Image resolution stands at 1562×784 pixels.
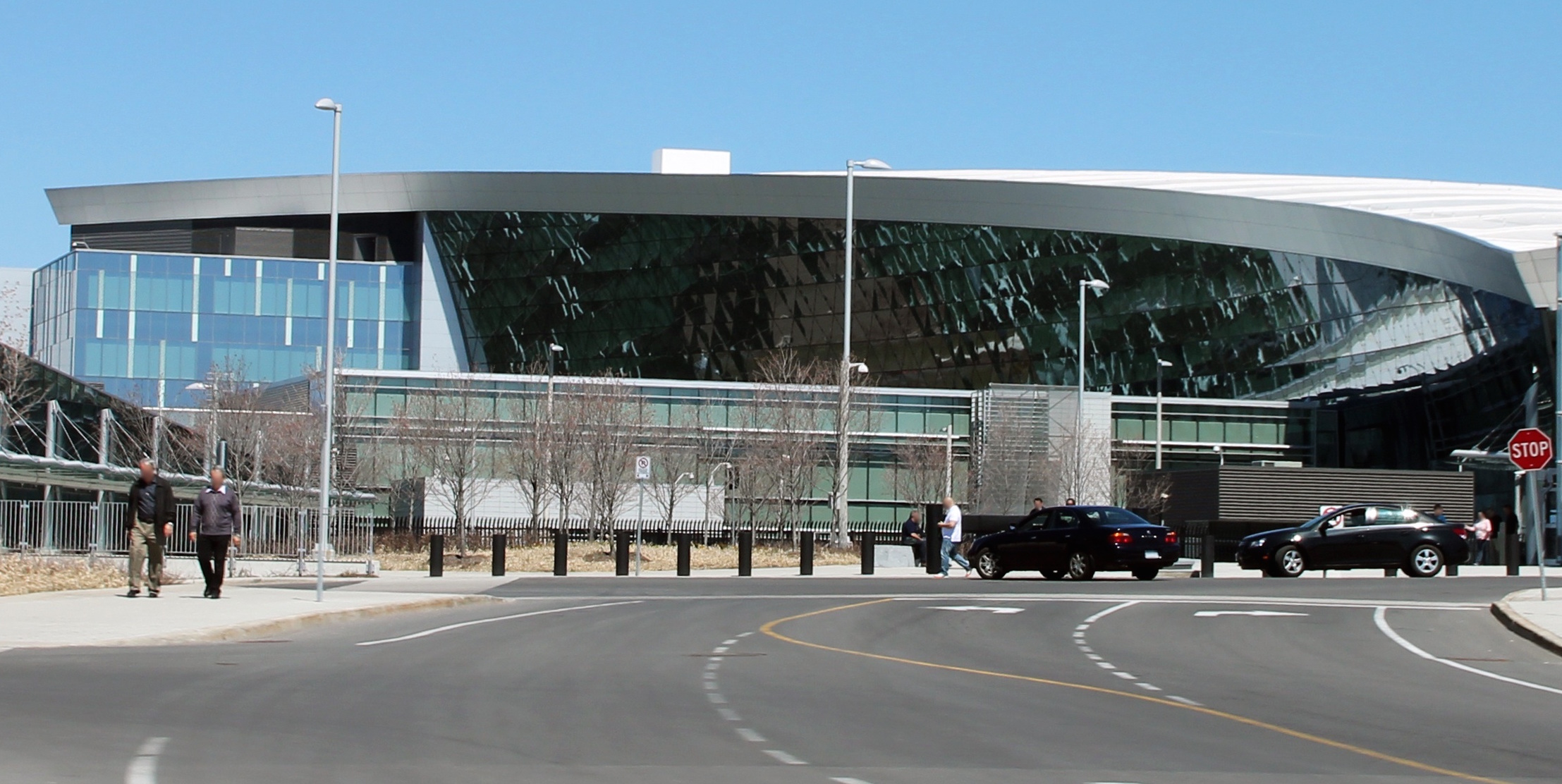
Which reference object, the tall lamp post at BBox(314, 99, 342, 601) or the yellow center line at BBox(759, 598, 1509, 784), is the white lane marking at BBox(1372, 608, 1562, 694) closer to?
the yellow center line at BBox(759, 598, 1509, 784)

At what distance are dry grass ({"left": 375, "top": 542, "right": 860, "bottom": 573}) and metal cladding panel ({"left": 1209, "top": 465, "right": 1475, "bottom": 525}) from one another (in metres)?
11.4

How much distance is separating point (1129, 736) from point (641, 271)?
2794 inches

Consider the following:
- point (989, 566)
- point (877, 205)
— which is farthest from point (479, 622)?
point (877, 205)

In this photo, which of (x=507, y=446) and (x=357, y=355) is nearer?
(x=507, y=446)

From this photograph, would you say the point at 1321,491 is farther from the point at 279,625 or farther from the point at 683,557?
the point at 279,625

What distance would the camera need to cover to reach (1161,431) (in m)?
73.9

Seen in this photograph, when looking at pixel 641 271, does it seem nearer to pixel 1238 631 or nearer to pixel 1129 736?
pixel 1238 631

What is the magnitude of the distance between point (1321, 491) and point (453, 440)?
2567 centimetres

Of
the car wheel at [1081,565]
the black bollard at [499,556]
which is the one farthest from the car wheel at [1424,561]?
the black bollard at [499,556]

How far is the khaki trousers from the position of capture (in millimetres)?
22312

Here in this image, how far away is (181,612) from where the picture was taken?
65.7ft

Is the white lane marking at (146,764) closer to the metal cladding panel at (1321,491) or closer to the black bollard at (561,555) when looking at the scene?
the black bollard at (561,555)

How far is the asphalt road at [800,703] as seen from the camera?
920 cm

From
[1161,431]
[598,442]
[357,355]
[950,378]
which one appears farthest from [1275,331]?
[357,355]
